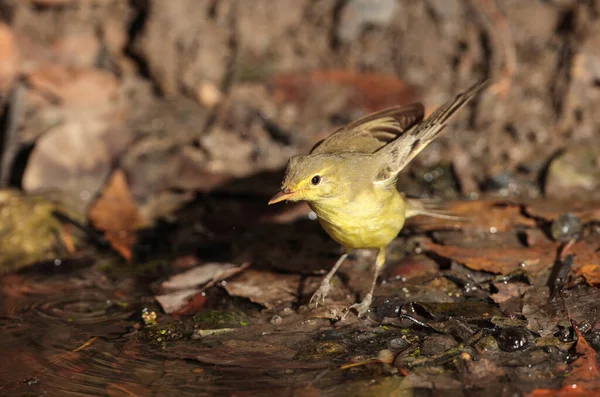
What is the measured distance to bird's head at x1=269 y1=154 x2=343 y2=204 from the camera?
4855mm

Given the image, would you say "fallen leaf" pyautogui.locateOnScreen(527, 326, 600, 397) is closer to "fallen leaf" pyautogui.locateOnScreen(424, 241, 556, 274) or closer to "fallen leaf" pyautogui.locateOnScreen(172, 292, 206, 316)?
"fallen leaf" pyautogui.locateOnScreen(424, 241, 556, 274)

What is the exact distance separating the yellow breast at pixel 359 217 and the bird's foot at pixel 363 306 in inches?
14.4

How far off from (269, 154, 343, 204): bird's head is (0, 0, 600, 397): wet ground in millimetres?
753

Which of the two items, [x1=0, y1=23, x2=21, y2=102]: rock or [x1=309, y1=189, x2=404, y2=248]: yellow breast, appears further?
[x1=0, y1=23, x2=21, y2=102]: rock

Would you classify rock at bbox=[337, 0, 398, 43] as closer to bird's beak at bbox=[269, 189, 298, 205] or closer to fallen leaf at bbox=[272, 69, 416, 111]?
fallen leaf at bbox=[272, 69, 416, 111]

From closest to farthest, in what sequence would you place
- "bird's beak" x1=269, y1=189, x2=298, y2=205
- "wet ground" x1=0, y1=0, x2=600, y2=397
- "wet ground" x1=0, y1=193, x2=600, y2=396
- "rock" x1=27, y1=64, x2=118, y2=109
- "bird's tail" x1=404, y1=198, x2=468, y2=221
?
"wet ground" x1=0, y1=193, x2=600, y2=396 → "wet ground" x1=0, y1=0, x2=600, y2=397 → "bird's beak" x1=269, y1=189, x2=298, y2=205 → "bird's tail" x1=404, y1=198, x2=468, y2=221 → "rock" x1=27, y1=64, x2=118, y2=109

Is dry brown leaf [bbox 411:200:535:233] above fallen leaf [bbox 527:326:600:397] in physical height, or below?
above

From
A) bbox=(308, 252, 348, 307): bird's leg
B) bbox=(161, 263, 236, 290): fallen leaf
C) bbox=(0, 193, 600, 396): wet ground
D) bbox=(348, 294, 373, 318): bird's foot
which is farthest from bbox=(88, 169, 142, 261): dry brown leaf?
bbox=(348, 294, 373, 318): bird's foot

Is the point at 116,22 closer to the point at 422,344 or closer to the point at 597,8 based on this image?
the point at 597,8

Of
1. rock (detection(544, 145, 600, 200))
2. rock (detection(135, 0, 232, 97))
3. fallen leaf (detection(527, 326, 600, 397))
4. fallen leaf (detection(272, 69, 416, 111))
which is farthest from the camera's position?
rock (detection(135, 0, 232, 97))

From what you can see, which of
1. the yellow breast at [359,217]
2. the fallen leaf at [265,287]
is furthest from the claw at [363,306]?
the fallen leaf at [265,287]

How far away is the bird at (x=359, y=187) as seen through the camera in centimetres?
492

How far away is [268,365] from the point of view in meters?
4.34

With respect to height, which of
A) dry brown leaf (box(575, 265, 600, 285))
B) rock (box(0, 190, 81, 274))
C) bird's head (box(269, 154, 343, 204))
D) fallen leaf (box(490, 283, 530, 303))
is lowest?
rock (box(0, 190, 81, 274))
